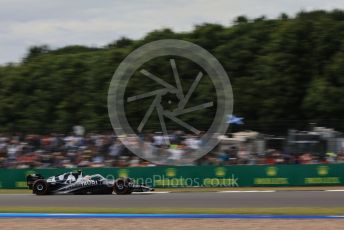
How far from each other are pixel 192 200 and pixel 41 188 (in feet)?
18.7

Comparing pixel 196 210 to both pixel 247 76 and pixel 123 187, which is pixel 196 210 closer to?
pixel 123 187

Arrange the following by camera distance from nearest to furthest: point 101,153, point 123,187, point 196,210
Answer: point 196,210 < point 123,187 < point 101,153

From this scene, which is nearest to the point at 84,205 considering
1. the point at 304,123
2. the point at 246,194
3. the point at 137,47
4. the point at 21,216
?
the point at 21,216

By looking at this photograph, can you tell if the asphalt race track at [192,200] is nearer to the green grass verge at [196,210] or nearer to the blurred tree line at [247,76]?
the green grass verge at [196,210]

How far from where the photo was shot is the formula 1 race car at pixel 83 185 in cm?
1869

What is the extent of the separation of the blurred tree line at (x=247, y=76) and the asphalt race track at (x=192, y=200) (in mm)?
9691

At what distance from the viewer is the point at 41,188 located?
19.3 meters

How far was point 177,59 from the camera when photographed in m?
33.8

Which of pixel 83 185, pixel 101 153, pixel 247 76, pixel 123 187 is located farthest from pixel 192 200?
pixel 247 76

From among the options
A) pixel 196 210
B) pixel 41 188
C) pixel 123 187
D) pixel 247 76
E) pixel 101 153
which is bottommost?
pixel 41 188

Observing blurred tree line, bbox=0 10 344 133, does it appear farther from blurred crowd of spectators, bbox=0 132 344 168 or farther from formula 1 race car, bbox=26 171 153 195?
formula 1 race car, bbox=26 171 153 195

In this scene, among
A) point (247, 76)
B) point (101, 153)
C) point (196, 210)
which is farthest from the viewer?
point (247, 76)

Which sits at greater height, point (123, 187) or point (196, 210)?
point (196, 210)

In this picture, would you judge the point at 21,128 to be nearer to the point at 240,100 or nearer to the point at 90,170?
the point at 90,170
